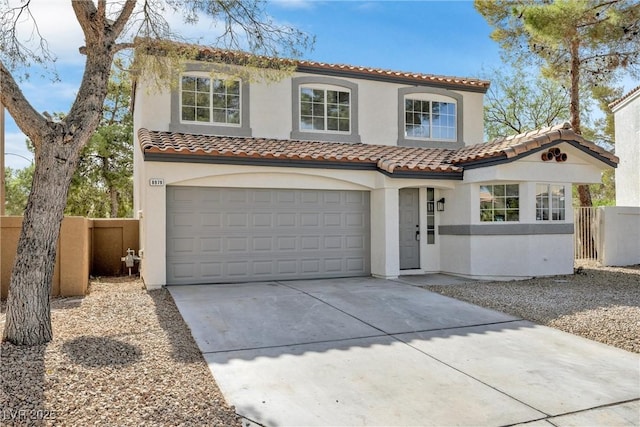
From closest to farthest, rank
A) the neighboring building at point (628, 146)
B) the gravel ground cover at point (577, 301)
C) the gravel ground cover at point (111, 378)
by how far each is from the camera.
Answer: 1. the gravel ground cover at point (111, 378)
2. the gravel ground cover at point (577, 301)
3. the neighboring building at point (628, 146)

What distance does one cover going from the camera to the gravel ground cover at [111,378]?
4.10 meters

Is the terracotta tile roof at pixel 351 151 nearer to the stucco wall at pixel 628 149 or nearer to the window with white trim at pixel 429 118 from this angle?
the window with white trim at pixel 429 118

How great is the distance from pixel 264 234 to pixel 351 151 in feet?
11.2

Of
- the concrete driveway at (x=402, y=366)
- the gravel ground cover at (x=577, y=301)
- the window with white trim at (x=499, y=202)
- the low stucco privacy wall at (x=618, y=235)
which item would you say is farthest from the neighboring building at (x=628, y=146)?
the concrete driveway at (x=402, y=366)

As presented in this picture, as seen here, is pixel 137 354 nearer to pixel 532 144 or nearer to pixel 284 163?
pixel 284 163

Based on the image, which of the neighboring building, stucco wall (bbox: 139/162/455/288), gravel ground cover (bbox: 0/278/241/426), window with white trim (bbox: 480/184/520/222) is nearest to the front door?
stucco wall (bbox: 139/162/455/288)

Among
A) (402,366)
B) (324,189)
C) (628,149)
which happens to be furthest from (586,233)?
(402,366)

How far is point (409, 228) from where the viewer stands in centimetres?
1334

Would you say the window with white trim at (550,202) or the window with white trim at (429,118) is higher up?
the window with white trim at (429,118)

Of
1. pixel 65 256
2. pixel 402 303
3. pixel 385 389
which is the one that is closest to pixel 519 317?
pixel 402 303

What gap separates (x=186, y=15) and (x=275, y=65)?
77.3 inches

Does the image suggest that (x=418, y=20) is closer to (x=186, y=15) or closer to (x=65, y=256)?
(x=186, y=15)

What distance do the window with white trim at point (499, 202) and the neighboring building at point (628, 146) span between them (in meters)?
11.2

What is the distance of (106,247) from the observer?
13992 millimetres
